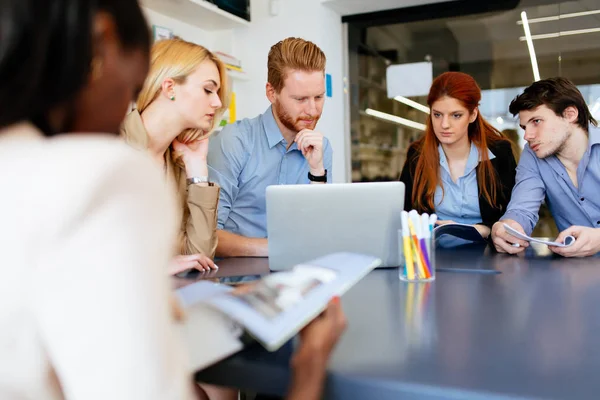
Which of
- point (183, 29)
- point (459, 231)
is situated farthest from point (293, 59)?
point (183, 29)

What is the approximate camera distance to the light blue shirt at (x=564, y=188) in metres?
2.04

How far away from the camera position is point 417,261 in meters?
1.20

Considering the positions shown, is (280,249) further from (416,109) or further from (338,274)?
(416,109)

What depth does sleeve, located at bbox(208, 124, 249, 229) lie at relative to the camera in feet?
6.63

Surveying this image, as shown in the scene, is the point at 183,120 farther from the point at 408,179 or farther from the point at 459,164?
the point at 459,164

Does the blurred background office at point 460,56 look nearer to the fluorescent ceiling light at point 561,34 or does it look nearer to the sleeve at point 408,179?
the fluorescent ceiling light at point 561,34

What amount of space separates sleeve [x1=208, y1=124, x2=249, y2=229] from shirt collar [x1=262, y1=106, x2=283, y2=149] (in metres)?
0.11

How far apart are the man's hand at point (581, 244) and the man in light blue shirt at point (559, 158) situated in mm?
408

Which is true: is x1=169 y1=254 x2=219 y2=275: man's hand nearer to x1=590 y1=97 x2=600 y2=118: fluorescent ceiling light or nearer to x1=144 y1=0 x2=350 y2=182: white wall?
x1=144 y1=0 x2=350 y2=182: white wall

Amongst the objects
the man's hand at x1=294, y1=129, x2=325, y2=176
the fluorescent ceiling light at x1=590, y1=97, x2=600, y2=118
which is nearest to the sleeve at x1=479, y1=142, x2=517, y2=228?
the man's hand at x1=294, y1=129, x2=325, y2=176

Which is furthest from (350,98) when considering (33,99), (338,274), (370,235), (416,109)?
(33,99)

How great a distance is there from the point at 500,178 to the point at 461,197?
182 millimetres

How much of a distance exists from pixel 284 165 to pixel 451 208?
754mm

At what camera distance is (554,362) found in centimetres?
64
